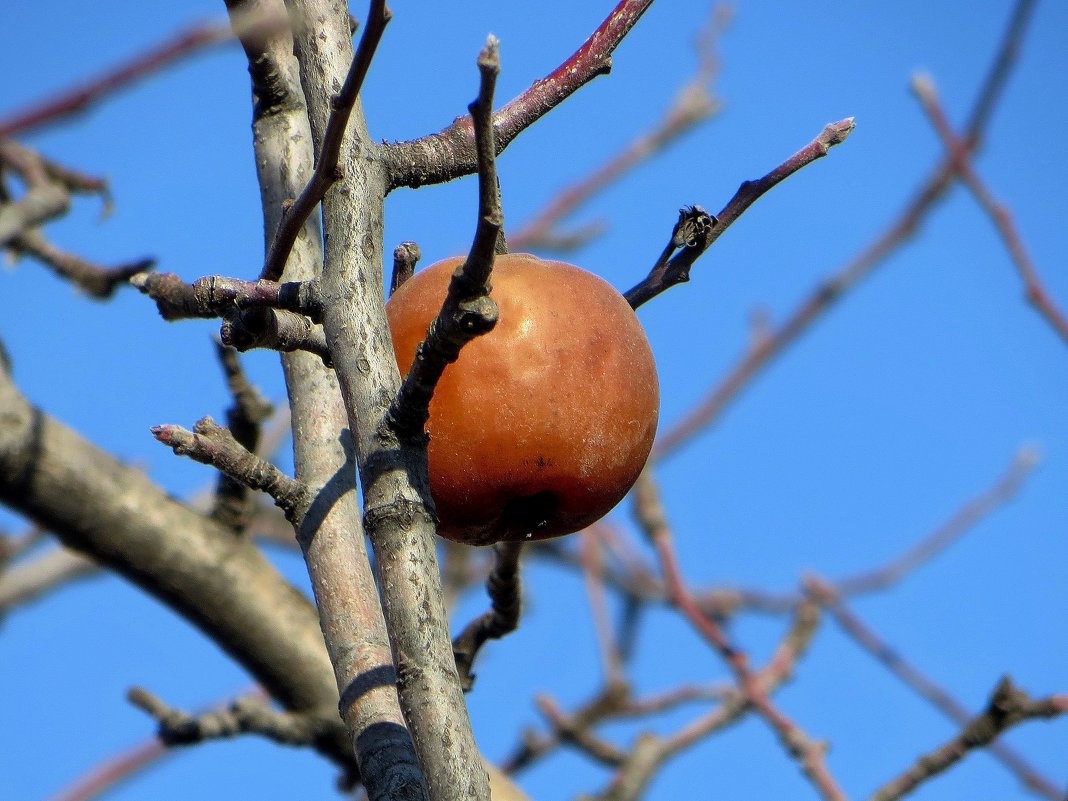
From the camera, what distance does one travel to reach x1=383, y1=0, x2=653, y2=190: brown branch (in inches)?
52.6

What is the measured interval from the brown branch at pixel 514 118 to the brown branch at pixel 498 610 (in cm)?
49

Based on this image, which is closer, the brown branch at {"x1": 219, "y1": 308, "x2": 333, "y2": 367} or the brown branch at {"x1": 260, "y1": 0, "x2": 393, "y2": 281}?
the brown branch at {"x1": 260, "y1": 0, "x2": 393, "y2": 281}

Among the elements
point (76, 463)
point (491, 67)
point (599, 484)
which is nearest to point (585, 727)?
point (76, 463)

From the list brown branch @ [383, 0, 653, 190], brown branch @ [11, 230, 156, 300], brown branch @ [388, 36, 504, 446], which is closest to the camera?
brown branch @ [388, 36, 504, 446]

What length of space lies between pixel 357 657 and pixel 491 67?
69cm

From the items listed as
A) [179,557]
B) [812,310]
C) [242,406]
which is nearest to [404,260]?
[242,406]

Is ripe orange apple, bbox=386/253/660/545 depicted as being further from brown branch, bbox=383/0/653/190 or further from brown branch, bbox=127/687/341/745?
brown branch, bbox=127/687/341/745

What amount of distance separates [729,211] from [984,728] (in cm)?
89

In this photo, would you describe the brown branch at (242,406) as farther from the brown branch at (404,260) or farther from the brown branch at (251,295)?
the brown branch at (251,295)

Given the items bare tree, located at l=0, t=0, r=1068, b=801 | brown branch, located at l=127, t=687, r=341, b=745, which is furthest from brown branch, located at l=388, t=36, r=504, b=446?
brown branch, located at l=127, t=687, r=341, b=745

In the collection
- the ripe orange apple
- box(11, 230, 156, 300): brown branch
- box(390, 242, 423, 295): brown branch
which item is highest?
box(11, 230, 156, 300): brown branch

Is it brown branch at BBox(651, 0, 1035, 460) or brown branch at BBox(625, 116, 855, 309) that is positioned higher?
brown branch at BBox(651, 0, 1035, 460)

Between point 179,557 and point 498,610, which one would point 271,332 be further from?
point 179,557

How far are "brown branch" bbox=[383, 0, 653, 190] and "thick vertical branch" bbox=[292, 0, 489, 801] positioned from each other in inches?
1.6
